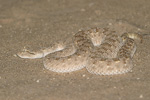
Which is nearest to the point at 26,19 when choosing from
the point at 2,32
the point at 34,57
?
the point at 2,32

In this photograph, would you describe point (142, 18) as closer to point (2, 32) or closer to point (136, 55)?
point (136, 55)

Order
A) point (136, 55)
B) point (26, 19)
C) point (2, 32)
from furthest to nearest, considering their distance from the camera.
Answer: point (26, 19) < point (2, 32) < point (136, 55)

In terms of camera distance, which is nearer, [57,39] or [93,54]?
[93,54]

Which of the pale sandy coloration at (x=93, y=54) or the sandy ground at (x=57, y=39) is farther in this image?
the pale sandy coloration at (x=93, y=54)

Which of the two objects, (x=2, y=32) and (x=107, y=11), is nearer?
(x=2, y=32)

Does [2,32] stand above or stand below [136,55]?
below
